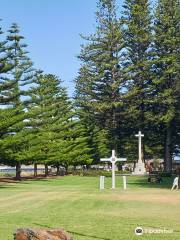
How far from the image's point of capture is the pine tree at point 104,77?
6394 centimetres

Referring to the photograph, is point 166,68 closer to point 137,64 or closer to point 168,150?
point 137,64

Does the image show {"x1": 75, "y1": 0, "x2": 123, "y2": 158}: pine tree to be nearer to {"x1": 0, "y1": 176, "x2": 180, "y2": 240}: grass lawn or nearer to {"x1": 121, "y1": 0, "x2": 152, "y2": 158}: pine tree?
{"x1": 121, "y1": 0, "x2": 152, "y2": 158}: pine tree

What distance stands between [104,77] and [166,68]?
7850mm

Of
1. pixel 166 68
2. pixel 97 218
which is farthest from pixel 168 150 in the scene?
pixel 97 218

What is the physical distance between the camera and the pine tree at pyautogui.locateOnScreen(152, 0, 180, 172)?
60438 millimetres

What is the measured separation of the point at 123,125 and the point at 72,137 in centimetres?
667

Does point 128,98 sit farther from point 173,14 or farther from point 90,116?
point 173,14

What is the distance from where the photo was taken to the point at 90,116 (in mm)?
66125

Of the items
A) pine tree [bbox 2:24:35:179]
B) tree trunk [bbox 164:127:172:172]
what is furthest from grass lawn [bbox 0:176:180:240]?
tree trunk [bbox 164:127:172:172]

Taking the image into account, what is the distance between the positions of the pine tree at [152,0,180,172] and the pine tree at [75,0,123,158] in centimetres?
463

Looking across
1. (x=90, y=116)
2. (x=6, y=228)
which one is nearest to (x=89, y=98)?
(x=90, y=116)

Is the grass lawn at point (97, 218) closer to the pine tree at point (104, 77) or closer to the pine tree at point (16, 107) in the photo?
the pine tree at point (16, 107)

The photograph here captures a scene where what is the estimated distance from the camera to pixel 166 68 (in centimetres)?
6191

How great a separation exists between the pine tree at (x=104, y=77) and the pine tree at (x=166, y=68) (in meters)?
4.63
